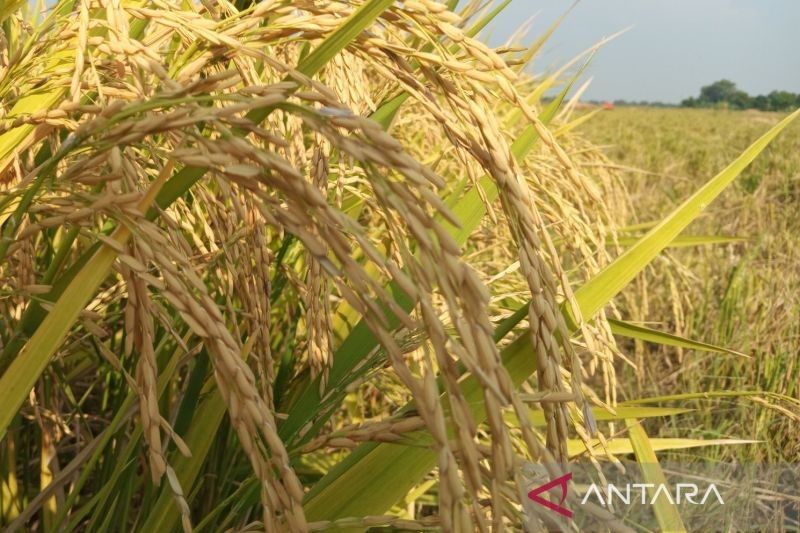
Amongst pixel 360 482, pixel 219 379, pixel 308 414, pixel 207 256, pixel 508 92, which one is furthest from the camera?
pixel 207 256

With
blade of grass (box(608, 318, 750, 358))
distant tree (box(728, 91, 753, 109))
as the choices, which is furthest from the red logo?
distant tree (box(728, 91, 753, 109))

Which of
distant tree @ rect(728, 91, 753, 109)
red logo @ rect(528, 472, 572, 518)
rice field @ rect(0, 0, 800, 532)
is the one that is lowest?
red logo @ rect(528, 472, 572, 518)

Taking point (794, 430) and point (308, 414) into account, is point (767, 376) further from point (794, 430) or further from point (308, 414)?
point (308, 414)

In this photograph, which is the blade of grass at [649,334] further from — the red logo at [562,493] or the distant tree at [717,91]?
the distant tree at [717,91]

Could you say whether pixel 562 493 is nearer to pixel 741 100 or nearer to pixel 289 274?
pixel 289 274

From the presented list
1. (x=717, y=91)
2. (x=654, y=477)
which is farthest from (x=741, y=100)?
(x=654, y=477)

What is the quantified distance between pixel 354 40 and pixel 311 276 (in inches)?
9.9

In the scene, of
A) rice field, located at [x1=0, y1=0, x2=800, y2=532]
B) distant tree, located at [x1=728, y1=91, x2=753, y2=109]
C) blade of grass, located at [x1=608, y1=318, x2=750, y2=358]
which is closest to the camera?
rice field, located at [x1=0, y1=0, x2=800, y2=532]

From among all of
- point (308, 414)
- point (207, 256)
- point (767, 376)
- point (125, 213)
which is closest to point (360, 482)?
point (308, 414)

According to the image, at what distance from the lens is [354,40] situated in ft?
2.57

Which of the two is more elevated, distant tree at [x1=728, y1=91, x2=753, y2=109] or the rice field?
distant tree at [x1=728, y1=91, x2=753, y2=109]

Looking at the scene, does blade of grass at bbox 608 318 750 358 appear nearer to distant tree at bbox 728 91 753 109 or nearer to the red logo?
the red logo

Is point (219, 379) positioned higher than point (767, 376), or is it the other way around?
point (219, 379)

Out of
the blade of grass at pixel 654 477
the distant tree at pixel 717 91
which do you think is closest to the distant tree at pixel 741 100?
the distant tree at pixel 717 91
